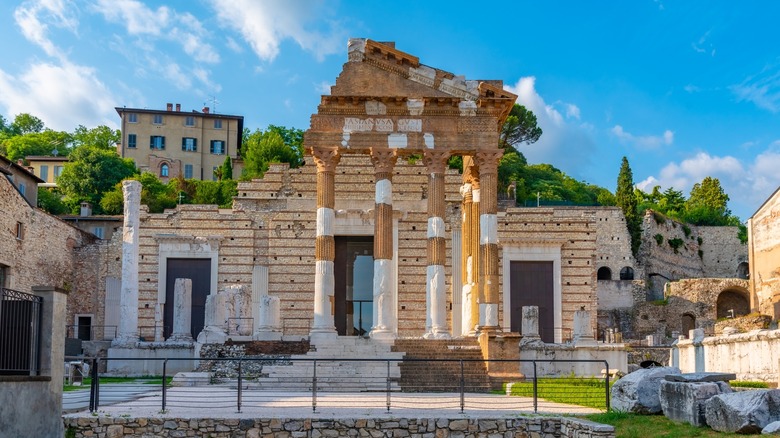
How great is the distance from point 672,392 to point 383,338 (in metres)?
15.9

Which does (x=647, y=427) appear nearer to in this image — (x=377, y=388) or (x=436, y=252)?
(x=377, y=388)

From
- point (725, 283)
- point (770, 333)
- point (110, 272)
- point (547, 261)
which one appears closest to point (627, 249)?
point (725, 283)

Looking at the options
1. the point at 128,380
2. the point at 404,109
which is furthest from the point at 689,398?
the point at 128,380

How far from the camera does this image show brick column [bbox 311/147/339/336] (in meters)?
33.1

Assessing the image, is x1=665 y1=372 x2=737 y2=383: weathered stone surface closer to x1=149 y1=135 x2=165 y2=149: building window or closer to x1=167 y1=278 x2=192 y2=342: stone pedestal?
x1=167 y1=278 x2=192 y2=342: stone pedestal

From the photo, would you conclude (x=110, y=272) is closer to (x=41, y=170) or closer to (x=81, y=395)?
(x=81, y=395)

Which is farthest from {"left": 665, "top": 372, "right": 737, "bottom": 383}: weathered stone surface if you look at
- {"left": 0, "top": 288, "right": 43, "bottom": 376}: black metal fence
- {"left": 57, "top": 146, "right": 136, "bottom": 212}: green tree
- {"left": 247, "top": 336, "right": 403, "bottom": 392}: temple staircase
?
{"left": 57, "top": 146, "right": 136, "bottom": 212}: green tree

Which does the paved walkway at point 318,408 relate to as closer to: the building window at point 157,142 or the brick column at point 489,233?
the brick column at point 489,233

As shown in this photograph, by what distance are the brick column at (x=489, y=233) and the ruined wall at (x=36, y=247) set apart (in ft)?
54.3

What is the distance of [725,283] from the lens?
6309 cm

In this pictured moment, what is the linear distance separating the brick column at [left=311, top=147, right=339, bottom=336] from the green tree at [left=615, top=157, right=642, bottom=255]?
40947mm

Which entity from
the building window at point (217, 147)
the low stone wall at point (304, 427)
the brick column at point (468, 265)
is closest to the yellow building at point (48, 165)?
the building window at point (217, 147)

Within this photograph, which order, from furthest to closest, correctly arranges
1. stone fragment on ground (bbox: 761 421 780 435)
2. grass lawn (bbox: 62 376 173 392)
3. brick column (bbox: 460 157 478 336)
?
brick column (bbox: 460 157 478 336)
grass lawn (bbox: 62 376 173 392)
stone fragment on ground (bbox: 761 421 780 435)

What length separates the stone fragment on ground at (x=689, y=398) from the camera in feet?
53.5
